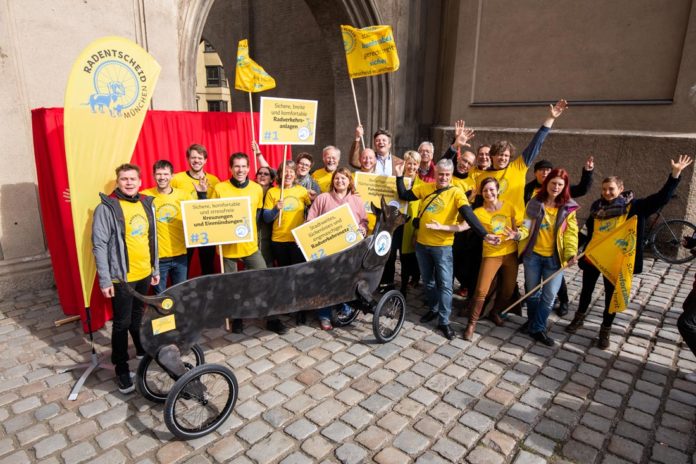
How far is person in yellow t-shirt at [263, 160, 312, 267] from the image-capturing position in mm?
4859

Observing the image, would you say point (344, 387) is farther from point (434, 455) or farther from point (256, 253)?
point (256, 253)

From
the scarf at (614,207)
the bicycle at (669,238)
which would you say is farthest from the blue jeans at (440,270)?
the bicycle at (669,238)

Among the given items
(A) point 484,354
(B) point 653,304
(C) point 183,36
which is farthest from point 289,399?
(C) point 183,36

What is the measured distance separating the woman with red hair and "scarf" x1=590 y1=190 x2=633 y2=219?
0.29m

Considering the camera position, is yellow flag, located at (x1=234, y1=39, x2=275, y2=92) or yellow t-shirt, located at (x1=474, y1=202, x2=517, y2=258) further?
yellow flag, located at (x1=234, y1=39, x2=275, y2=92)

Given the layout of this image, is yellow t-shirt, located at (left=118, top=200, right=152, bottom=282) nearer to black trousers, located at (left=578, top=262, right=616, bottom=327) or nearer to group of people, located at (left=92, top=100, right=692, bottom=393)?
group of people, located at (left=92, top=100, right=692, bottom=393)

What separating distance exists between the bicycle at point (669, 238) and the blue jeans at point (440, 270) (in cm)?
499

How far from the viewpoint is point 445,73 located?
10914 millimetres

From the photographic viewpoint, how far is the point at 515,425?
3.48 meters

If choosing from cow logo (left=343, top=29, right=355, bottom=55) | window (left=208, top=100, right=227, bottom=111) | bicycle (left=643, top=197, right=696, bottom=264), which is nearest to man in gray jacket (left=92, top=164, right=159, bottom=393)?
cow logo (left=343, top=29, right=355, bottom=55)

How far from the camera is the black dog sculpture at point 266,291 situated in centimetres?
327

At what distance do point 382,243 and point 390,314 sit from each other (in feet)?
2.75

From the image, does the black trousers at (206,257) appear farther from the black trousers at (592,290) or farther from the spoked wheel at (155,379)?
the black trousers at (592,290)

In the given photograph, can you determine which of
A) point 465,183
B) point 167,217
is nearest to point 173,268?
point 167,217
